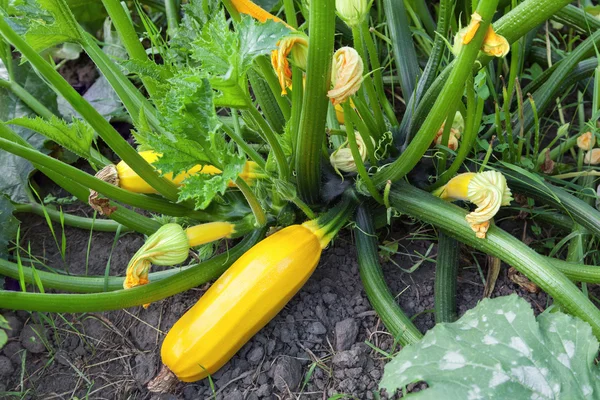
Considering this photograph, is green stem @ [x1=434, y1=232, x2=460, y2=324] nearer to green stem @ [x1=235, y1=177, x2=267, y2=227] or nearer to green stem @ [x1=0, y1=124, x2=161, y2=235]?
green stem @ [x1=235, y1=177, x2=267, y2=227]

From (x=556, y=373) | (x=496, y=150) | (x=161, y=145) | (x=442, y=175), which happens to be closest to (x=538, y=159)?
(x=496, y=150)

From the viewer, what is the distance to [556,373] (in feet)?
4.00

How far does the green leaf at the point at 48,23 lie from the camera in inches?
54.7

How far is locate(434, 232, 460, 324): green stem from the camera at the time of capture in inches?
68.6

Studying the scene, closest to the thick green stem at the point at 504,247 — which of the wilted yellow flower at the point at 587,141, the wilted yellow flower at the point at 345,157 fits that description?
the wilted yellow flower at the point at 345,157

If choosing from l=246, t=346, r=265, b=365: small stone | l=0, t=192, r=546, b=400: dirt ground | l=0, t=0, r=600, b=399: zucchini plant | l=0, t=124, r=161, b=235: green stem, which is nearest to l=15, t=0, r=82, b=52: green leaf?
l=0, t=0, r=600, b=399: zucchini plant

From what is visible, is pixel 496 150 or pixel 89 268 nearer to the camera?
pixel 496 150

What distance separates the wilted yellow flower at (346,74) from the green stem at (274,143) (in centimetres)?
16

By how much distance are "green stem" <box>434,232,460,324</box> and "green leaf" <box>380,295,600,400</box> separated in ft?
1.33

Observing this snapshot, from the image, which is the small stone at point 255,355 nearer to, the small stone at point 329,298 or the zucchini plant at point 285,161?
the zucchini plant at point 285,161

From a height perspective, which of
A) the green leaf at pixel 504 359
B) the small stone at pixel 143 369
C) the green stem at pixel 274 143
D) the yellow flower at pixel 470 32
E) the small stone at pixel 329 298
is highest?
the yellow flower at pixel 470 32

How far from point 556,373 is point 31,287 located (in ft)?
5.09

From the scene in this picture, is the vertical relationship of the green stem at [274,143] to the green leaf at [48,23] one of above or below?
below

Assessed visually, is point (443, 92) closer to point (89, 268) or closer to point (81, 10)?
point (89, 268)
